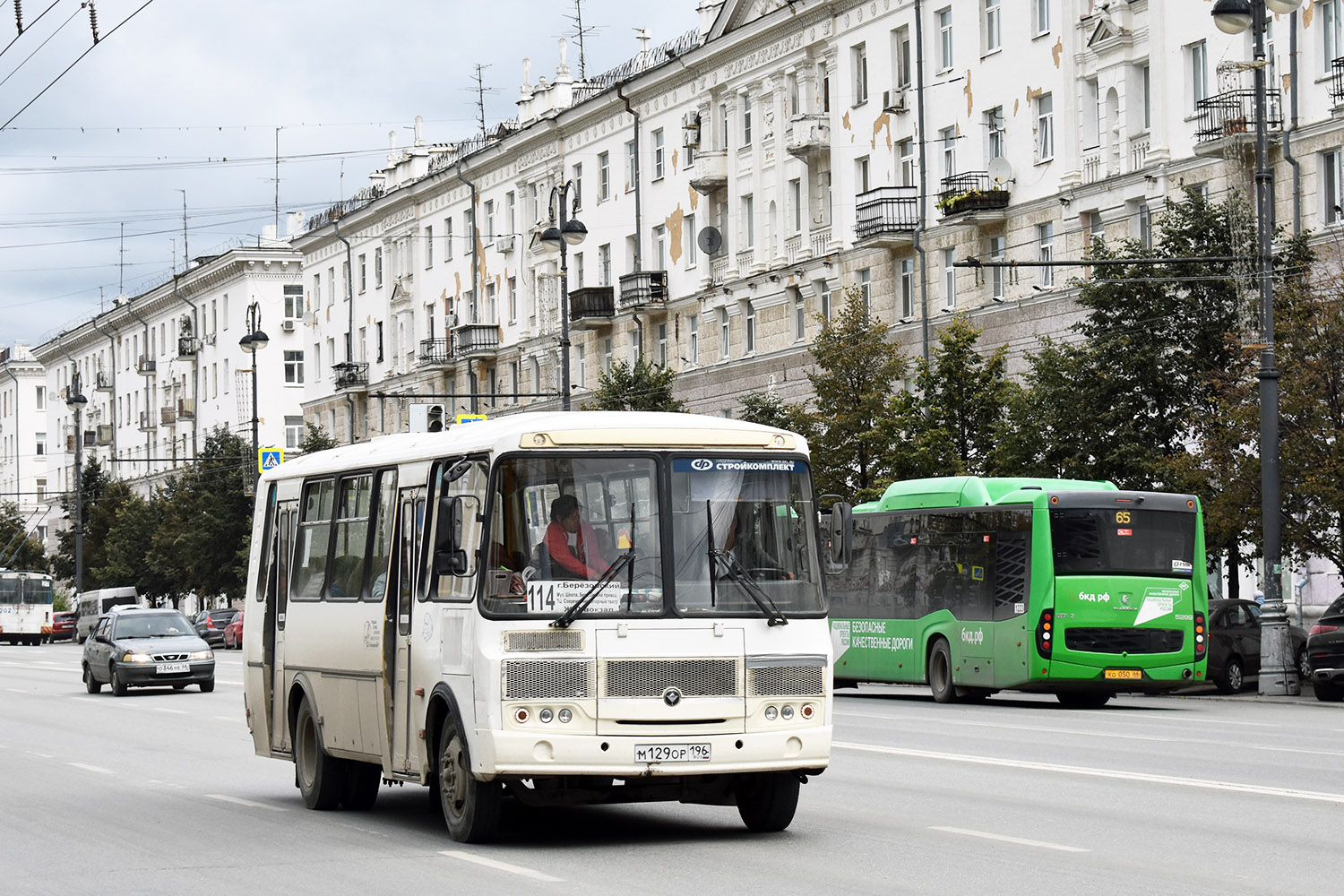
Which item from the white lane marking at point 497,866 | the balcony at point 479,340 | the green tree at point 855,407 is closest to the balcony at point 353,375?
the balcony at point 479,340

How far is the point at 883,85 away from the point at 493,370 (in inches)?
1081

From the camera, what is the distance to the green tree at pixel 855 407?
44.6 meters

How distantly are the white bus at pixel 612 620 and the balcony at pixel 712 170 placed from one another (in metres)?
47.1

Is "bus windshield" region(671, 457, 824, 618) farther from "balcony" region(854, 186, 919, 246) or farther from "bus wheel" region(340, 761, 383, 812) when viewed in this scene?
"balcony" region(854, 186, 919, 246)

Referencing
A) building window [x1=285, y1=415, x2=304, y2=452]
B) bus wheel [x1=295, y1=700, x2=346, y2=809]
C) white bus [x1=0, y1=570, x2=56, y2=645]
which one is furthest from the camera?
building window [x1=285, y1=415, x2=304, y2=452]

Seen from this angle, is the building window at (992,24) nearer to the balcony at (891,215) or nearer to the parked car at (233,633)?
the balcony at (891,215)

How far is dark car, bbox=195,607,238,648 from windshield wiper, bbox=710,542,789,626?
6016cm

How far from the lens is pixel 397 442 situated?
48.2 feet

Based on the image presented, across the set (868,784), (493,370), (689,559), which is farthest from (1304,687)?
(493,370)

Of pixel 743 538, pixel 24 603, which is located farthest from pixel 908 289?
pixel 24 603

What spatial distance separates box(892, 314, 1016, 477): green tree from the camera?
42344mm

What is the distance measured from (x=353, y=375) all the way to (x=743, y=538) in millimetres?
76667

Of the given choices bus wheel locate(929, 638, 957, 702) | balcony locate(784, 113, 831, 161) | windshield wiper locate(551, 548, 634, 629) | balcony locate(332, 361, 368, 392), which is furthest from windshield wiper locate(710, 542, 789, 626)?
balcony locate(332, 361, 368, 392)

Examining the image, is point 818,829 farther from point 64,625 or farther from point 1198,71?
point 64,625
